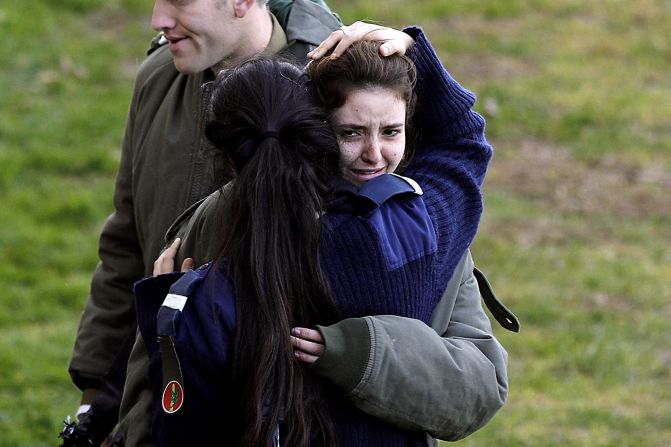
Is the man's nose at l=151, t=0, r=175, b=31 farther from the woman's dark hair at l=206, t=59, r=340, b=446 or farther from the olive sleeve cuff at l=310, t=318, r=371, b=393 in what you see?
the olive sleeve cuff at l=310, t=318, r=371, b=393

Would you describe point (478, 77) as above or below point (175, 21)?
below

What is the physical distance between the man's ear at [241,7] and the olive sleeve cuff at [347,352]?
3.43 feet

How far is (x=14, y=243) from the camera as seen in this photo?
6.68m

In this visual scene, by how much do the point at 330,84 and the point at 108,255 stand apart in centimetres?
123

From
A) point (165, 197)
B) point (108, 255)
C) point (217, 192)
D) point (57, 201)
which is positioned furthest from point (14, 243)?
point (217, 192)

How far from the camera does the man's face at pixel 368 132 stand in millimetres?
2475

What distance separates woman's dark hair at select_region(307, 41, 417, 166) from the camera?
8.13 ft

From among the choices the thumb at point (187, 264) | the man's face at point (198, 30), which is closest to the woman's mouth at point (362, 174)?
the thumb at point (187, 264)

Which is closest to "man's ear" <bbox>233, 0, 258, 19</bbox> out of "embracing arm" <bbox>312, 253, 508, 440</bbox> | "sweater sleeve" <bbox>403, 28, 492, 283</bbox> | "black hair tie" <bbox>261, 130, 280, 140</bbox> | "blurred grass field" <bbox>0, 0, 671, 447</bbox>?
"sweater sleeve" <bbox>403, 28, 492, 283</bbox>

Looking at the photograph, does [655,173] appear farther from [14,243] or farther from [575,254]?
[14,243]

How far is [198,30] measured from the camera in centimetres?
303

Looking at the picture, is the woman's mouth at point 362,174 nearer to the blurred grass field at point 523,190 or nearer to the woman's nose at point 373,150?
the woman's nose at point 373,150

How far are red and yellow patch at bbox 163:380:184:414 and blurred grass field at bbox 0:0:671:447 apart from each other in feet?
9.60

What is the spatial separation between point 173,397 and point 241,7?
3.79ft
